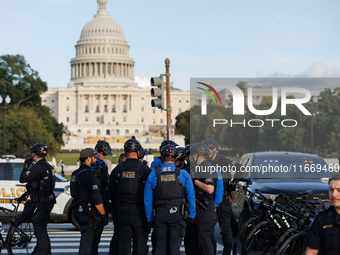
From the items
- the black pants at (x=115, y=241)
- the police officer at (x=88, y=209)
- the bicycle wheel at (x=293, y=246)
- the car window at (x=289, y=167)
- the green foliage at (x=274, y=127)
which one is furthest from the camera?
the car window at (x=289, y=167)

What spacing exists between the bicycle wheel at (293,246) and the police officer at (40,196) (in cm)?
362

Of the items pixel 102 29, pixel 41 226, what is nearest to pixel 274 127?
pixel 41 226

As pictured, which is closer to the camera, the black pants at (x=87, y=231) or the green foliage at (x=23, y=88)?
the black pants at (x=87, y=231)

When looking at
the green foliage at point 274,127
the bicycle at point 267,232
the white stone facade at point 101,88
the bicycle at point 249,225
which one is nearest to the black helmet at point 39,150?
the green foliage at point 274,127

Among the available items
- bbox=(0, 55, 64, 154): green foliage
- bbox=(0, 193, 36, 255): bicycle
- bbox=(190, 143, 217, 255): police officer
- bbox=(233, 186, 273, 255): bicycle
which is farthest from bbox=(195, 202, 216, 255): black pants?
bbox=(0, 55, 64, 154): green foliage

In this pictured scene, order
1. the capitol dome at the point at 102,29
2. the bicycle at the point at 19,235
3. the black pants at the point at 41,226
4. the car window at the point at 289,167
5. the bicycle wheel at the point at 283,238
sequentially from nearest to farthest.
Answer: the bicycle wheel at the point at 283,238 → the black pants at the point at 41,226 → the bicycle at the point at 19,235 → the car window at the point at 289,167 → the capitol dome at the point at 102,29

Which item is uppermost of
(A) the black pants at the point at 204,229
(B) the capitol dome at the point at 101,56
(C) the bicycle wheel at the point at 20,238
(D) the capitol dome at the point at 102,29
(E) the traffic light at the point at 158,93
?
(D) the capitol dome at the point at 102,29

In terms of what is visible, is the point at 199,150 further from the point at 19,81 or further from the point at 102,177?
the point at 19,81

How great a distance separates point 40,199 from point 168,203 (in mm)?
2279

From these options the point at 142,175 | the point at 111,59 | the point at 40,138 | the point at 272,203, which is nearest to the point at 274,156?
the point at 272,203

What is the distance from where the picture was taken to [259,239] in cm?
761

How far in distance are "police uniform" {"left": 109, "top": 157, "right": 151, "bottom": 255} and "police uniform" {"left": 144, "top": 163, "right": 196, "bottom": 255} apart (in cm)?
25

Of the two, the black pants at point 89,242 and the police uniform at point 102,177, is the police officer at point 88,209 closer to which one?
the black pants at point 89,242

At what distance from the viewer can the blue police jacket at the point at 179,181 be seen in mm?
7000
